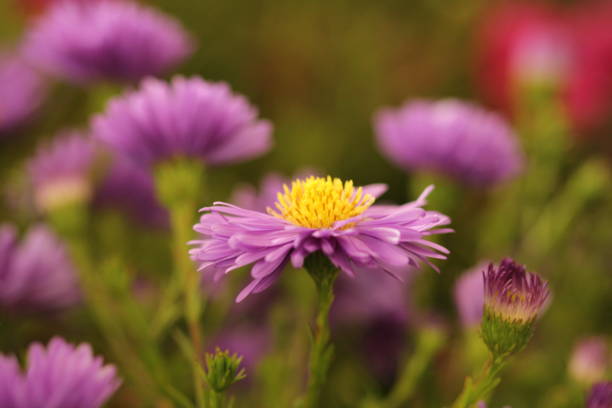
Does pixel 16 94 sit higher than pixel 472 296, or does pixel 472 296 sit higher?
pixel 16 94

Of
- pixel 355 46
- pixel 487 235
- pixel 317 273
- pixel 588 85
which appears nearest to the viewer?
pixel 317 273

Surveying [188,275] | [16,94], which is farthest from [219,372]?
[16,94]

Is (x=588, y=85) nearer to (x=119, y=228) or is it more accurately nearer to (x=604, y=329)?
(x=604, y=329)

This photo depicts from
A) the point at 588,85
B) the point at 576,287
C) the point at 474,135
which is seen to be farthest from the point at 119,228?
the point at 588,85

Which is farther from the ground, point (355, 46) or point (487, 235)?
point (355, 46)

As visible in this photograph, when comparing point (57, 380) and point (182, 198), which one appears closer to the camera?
point (57, 380)

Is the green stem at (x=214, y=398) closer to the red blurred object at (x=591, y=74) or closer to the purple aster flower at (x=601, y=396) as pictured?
the purple aster flower at (x=601, y=396)

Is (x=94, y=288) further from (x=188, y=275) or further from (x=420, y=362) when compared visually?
(x=420, y=362)
